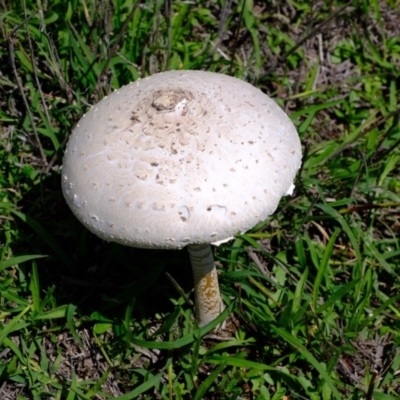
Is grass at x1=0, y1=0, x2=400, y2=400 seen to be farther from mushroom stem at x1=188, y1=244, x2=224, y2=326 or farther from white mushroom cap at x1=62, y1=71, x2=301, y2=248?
white mushroom cap at x1=62, y1=71, x2=301, y2=248

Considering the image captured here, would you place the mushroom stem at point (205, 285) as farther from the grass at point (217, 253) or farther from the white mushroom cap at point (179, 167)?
the white mushroom cap at point (179, 167)

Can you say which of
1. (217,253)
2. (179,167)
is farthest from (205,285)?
(179,167)

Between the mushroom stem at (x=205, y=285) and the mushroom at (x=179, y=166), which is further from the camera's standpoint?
the mushroom stem at (x=205, y=285)

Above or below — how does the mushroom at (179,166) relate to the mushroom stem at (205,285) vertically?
above

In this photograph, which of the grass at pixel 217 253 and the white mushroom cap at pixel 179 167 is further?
the grass at pixel 217 253

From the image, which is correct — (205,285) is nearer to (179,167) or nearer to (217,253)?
(217,253)

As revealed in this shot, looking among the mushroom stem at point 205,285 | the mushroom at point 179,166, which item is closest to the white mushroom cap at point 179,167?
the mushroom at point 179,166

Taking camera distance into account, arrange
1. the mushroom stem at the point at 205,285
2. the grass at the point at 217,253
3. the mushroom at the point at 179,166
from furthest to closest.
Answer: the grass at the point at 217,253
the mushroom stem at the point at 205,285
the mushroom at the point at 179,166

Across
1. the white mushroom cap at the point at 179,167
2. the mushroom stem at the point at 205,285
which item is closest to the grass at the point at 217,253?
the mushroom stem at the point at 205,285

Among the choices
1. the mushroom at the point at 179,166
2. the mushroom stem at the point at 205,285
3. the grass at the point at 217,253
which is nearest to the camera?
the mushroom at the point at 179,166
